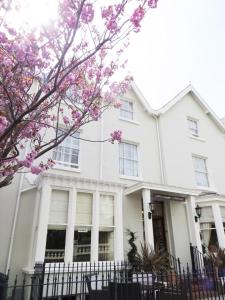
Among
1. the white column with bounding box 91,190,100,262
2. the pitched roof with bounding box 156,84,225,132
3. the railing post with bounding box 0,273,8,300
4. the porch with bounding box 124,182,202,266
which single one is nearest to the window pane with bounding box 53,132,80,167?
Answer: the white column with bounding box 91,190,100,262

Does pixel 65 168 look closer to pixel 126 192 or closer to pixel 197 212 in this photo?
pixel 126 192

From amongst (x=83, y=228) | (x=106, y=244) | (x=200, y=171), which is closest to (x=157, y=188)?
(x=106, y=244)

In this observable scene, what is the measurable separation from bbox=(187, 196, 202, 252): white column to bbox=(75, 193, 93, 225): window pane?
4608mm

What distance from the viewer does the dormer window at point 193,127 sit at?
14937mm

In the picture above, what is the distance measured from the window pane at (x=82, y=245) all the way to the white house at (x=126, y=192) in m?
0.03

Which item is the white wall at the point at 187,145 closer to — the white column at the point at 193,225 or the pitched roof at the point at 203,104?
the pitched roof at the point at 203,104

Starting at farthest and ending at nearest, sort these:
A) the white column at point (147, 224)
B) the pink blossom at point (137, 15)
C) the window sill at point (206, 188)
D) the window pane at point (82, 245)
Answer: the window sill at point (206, 188) → the white column at point (147, 224) → the window pane at point (82, 245) → the pink blossom at point (137, 15)

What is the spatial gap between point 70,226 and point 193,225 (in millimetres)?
5426

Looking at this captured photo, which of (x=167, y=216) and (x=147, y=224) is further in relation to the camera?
(x=167, y=216)

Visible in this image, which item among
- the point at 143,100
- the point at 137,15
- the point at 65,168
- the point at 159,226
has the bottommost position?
the point at 159,226

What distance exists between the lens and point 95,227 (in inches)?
324

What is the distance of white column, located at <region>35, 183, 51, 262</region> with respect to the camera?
6.97 meters

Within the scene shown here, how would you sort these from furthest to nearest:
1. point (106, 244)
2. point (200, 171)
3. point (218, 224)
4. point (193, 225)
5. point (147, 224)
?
1. point (200, 171)
2. point (218, 224)
3. point (193, 225)
4. point (147, 224)
5. point (106, 244)

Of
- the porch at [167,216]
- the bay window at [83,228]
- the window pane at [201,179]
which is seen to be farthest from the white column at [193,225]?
the bay window at [83,228]
